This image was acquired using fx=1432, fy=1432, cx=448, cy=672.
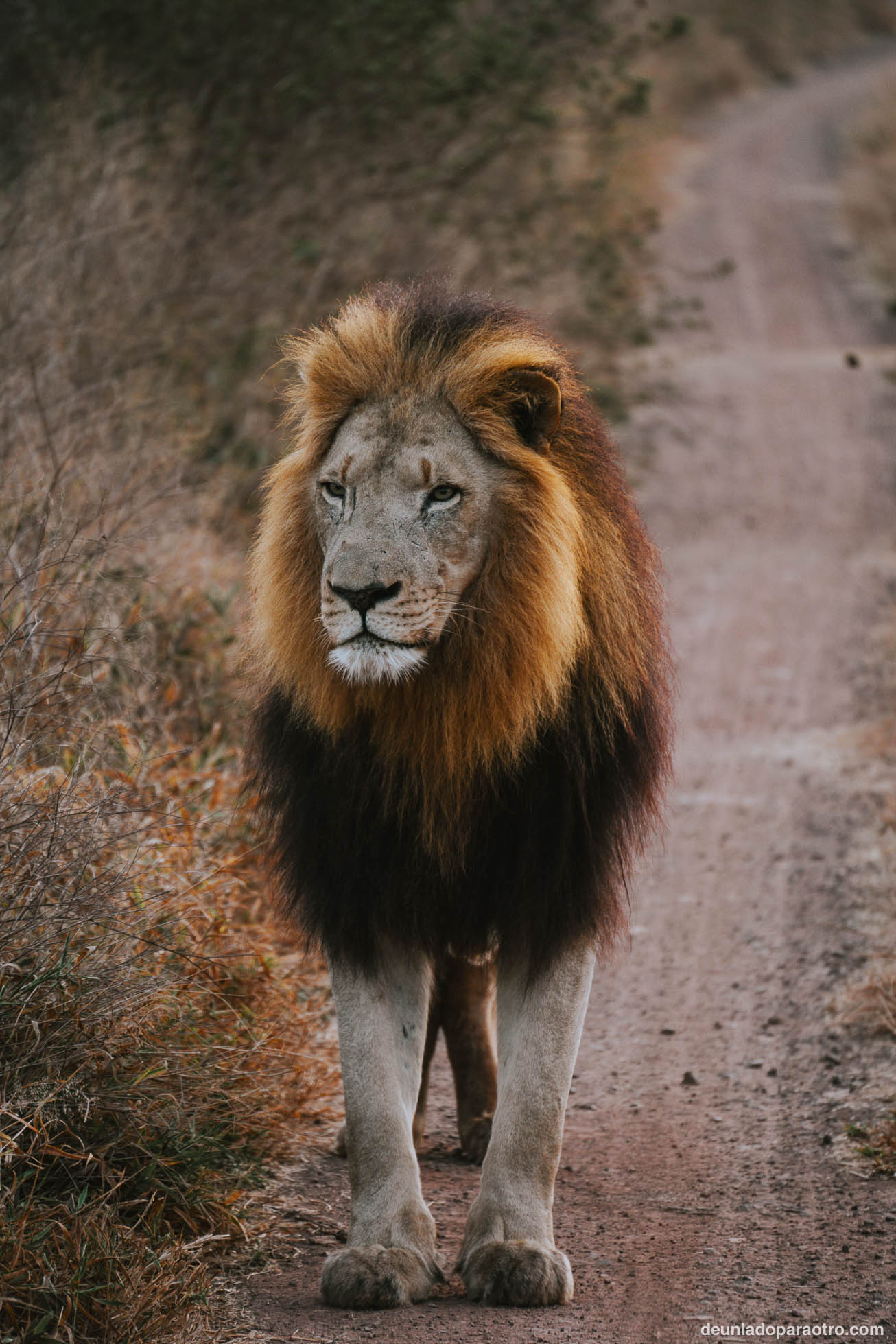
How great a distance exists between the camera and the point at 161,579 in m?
6.20

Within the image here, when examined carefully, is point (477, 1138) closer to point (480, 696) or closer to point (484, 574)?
point (480, 696)

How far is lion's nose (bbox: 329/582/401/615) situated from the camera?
3.09m

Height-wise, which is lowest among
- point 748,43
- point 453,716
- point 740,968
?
point 748,43

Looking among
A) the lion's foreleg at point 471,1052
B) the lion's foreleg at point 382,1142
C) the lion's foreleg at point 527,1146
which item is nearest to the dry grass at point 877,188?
the lion's foreleg at point 471,1052

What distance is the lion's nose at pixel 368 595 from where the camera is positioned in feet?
10.1

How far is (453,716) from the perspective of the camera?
10.7 feet

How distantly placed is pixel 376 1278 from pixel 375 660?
4.52ft

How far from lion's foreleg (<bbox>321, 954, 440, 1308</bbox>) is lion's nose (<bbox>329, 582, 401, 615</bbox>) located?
36.9 inches

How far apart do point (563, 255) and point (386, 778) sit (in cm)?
1379

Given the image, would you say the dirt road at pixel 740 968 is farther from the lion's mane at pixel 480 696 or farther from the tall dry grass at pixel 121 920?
the lion's mane at pixel 480 696

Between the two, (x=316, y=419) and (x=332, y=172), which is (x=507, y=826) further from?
(x=332, y=172)

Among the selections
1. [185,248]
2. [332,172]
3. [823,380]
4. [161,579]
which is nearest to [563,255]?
[823,380]

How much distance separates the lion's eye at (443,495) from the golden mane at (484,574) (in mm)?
123

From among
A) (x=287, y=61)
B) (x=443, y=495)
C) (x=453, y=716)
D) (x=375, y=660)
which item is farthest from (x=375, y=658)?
(x=287, y=61)
